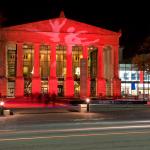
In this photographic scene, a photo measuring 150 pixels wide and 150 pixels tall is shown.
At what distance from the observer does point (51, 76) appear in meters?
94.6

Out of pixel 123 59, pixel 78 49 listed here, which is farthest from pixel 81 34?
pixel 123 59

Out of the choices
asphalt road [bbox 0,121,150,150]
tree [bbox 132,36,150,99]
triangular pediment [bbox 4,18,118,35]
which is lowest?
asphalt road [bbox 0,121,150,150]

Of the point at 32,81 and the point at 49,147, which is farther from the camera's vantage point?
the point at 32,81

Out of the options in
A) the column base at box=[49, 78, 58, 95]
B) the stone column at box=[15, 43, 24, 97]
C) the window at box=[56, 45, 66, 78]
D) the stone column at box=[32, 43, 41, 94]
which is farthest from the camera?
the window at box=[56, 45, 66, 78]

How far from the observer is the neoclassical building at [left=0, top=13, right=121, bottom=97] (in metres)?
92.3

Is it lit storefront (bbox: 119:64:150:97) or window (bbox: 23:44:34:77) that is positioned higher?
window (bbox: 23:44:34:77)

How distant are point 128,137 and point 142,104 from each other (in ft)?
129

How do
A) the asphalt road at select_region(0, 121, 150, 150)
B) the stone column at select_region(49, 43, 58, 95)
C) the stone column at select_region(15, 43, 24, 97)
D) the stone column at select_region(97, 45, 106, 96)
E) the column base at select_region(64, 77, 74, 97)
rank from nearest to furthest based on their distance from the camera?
1. the asphalt road at select_region(0, 121, 150, 150)
2. the stone column at select_region(15, 43, 24, 97)
3. the stone column at select_region(49, 43, 58, 95)
4. the column base at select_region(64, 77, 74, 97)
5. the stone column at select_region(97, 45, 106, 96)

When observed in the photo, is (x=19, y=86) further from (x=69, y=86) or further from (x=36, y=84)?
(x=69, y=86)

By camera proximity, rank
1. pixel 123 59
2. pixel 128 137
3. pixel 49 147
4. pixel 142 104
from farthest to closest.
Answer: pixel 123 59 → pixel 142 104 → pixel 128 137 → pixel 49 147

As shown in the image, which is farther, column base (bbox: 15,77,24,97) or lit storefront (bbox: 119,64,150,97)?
lit storefront (bbox: 119,64,150,97)

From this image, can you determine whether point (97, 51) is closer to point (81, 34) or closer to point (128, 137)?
point (81, 34)

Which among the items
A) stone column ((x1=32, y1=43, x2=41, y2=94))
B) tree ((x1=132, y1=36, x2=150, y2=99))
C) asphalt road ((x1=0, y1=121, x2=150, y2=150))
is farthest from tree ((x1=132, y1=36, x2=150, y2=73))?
asphalt road ((x1=0, y1=121, x2=150, y2=150))

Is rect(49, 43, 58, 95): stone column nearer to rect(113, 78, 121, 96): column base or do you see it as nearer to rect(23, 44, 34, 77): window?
rect(23, 44, 34, 77): window
